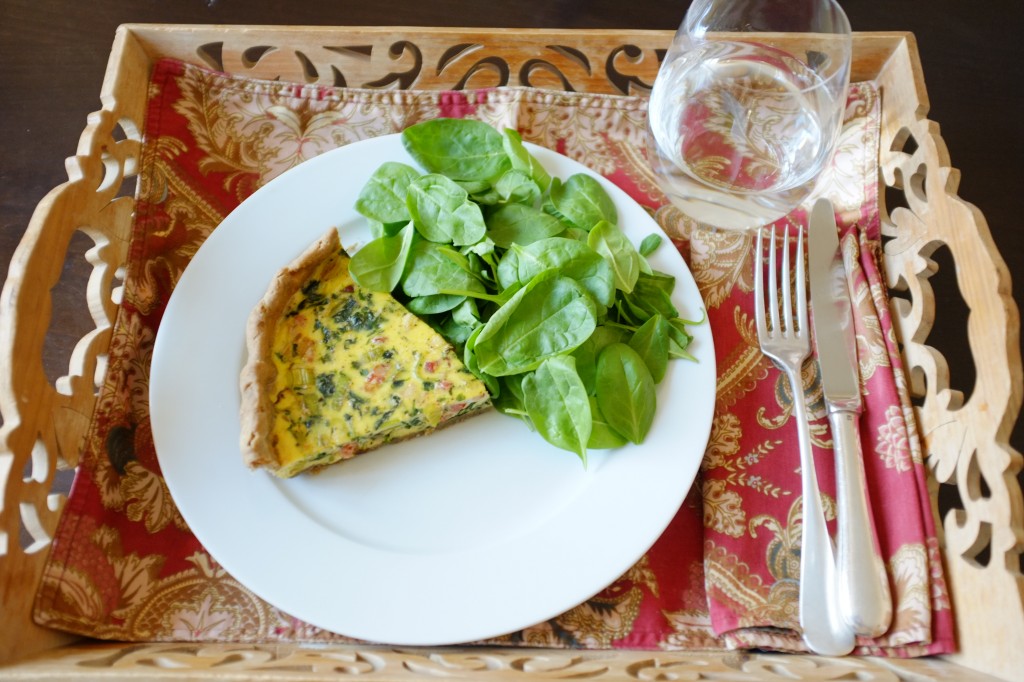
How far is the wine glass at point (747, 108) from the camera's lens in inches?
69.9

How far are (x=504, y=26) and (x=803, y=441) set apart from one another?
1483 millimetres

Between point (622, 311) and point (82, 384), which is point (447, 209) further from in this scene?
point (82, 384)

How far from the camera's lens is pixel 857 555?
1.40m

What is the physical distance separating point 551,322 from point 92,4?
1773 millimetres

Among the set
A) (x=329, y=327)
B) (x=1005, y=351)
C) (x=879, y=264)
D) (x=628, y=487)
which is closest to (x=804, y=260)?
(x=879, y=264)

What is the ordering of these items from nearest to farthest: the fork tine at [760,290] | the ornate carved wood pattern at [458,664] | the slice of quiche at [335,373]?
the ornate carved wood pattern at [458,664], the slice of quiche at [335,373], the fork tine at [760,290]

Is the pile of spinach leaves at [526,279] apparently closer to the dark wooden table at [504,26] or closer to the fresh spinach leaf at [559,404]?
the fresh spinach leaf at [559,404]

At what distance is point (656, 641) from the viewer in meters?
1.42

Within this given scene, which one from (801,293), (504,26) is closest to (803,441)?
(801,293)

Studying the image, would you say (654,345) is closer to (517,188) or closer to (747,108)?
(517,188)

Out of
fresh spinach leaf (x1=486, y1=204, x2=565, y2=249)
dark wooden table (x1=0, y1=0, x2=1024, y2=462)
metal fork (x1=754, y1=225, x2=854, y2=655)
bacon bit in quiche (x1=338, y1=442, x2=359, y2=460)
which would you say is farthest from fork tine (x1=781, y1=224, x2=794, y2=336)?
bacon bit in quiche (x1=338, y1=442, x2=359, y2=460)

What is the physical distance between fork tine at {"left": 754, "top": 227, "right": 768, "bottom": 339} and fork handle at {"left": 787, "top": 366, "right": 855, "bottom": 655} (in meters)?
0.38

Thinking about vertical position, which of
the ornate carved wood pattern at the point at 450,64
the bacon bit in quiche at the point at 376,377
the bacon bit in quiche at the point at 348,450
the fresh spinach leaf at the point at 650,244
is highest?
the ornate carved wood pattern at the point at 450,64

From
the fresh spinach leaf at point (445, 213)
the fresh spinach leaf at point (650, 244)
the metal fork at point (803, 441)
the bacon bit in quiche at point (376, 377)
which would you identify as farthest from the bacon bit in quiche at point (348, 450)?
the metal fork at point (803, 441)
